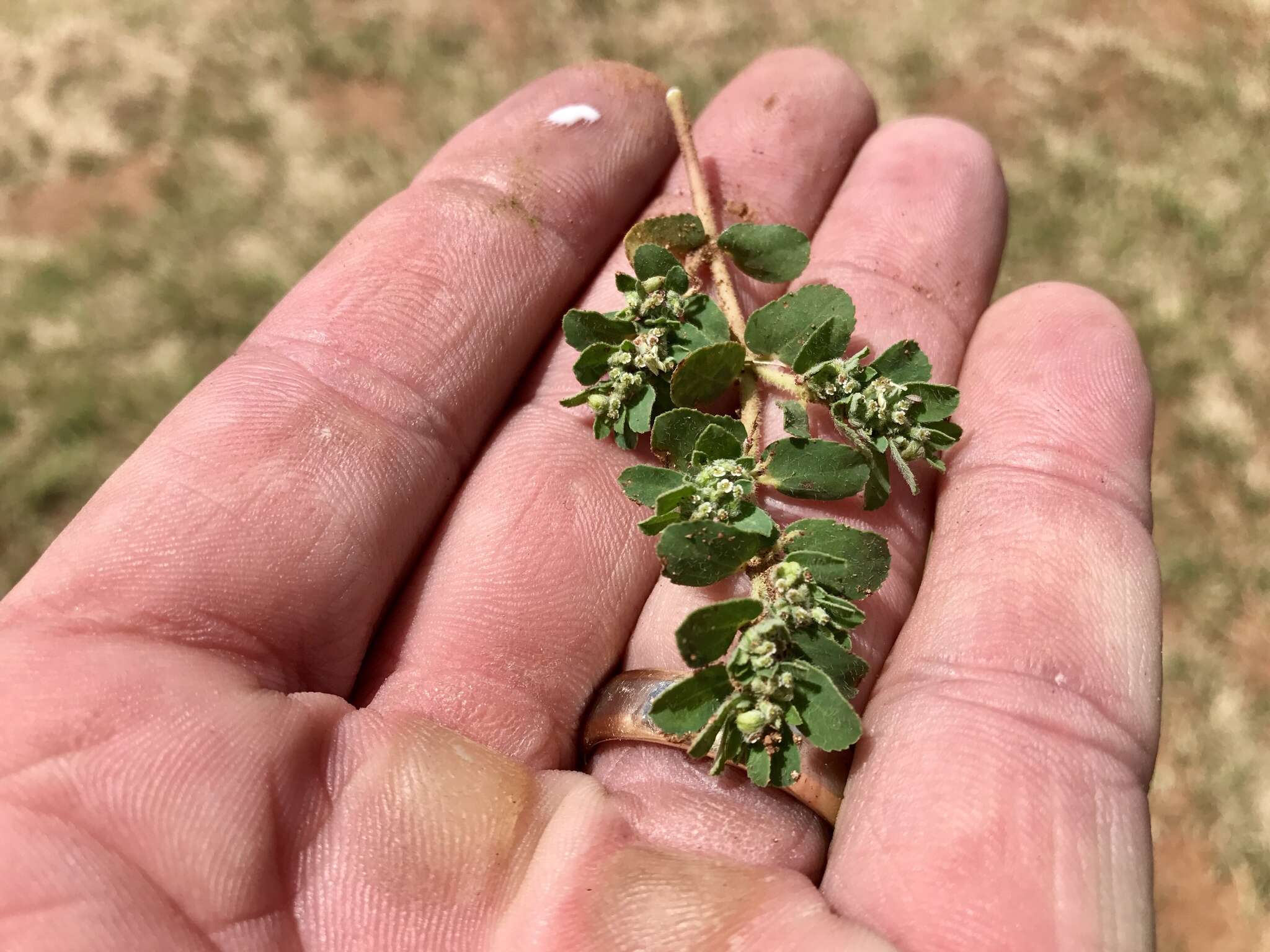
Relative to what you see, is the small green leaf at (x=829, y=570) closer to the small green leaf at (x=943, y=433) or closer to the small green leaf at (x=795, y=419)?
the small green leaf at (x=795, y=419)

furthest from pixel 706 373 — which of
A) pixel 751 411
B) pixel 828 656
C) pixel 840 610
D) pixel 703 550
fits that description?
pixel 828 656

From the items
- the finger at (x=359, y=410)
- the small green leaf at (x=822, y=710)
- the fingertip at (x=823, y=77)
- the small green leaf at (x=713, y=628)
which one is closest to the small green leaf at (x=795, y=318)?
the finger at (x=359, y=410)

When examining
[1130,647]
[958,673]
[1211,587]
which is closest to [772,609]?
[958,673]

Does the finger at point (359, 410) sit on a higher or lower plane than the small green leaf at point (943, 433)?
higher

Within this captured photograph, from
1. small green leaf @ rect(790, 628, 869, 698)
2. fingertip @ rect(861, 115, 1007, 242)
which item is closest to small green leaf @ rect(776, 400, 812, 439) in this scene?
small green leaf @ rect(790, 628, 869, 698)

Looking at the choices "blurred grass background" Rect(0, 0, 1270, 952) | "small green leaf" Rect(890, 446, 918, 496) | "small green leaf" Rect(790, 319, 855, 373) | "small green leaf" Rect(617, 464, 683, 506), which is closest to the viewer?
"small green leaf" Rect(617, 464, 683, 506)

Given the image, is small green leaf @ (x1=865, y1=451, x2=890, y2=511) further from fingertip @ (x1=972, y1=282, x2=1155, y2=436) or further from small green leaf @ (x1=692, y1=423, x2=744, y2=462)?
fingertip @ (x1=972, y1=282, x2=1155, y2=436)
